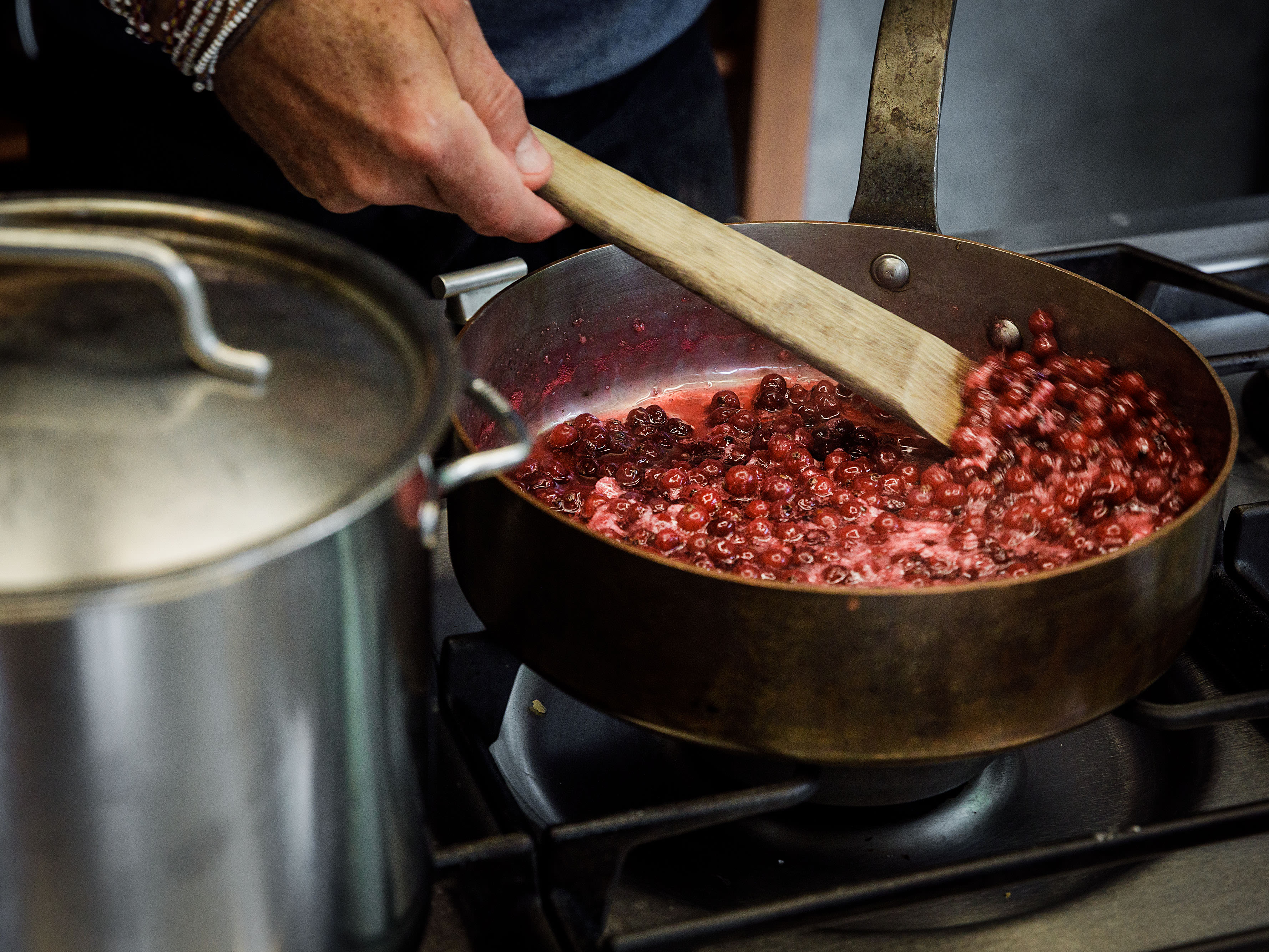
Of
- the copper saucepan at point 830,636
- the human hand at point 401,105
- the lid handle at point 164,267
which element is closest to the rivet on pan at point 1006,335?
the copper saucepan at point 830,636

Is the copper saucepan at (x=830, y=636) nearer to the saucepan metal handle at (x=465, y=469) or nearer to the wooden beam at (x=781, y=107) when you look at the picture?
the saucepan metal handle at (x=465, y=469)

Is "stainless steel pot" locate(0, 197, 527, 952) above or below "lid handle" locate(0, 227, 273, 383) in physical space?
below

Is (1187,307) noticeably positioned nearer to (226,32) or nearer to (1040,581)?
(1040,581)

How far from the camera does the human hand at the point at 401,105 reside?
858mm

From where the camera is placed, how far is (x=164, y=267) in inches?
Result: 16.6

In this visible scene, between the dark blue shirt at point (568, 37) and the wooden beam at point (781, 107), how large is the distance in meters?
0.77

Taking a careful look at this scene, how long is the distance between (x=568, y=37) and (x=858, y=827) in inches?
35.7

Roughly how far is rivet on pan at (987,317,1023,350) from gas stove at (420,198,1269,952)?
0.82ft

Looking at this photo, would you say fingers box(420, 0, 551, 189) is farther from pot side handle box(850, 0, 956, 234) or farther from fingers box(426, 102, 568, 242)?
pot side handle box(850, 0, 956, 234)

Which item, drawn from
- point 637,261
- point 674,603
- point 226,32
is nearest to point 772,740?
point 674,603

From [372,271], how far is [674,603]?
0.21m

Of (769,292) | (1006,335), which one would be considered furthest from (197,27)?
(1006,335)

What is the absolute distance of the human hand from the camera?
2.81 ft

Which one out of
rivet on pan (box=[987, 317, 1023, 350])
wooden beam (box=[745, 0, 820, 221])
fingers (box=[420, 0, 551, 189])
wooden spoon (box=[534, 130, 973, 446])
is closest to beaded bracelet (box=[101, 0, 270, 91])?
fingers (box=[420, 0, 551, 189])
